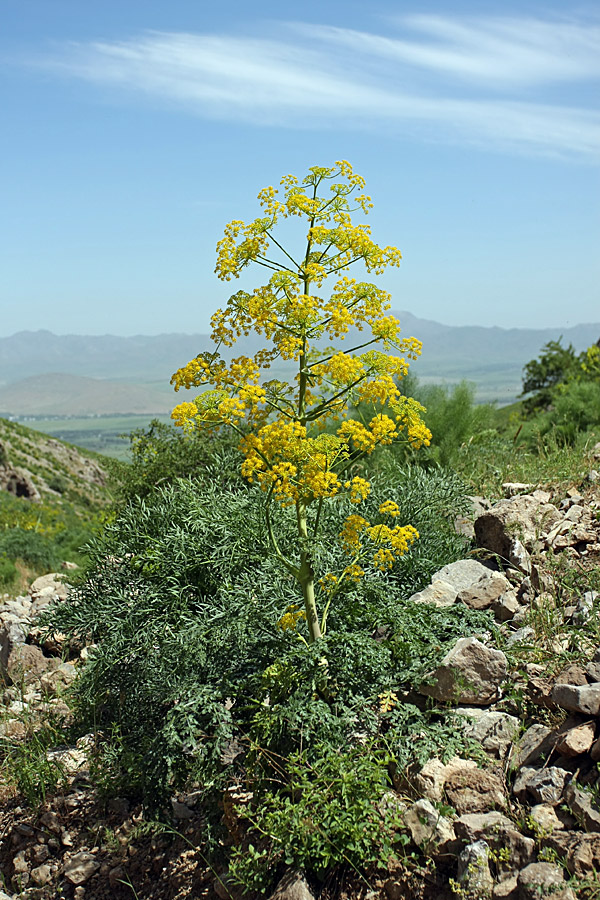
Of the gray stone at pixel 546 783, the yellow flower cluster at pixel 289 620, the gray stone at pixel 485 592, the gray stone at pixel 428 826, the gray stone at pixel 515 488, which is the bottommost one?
the gray stone at pixel 428 826

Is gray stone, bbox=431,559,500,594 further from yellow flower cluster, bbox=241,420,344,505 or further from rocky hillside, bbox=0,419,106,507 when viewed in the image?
rocky hillside, bbox=0,419,106,507

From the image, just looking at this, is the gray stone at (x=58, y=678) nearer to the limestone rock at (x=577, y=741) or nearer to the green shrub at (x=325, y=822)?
the green shrub at (x=325, y=822)

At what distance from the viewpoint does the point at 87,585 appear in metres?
5.23

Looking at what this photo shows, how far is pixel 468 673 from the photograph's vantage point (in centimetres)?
399

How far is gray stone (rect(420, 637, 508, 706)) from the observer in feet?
13.0

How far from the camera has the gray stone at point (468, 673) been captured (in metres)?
3.97

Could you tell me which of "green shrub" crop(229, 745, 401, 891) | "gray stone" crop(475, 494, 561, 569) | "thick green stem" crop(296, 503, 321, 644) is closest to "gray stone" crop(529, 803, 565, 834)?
"green shrub" crop(229, 745, 401, 891)

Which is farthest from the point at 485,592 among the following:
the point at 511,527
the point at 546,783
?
the point at 546,783

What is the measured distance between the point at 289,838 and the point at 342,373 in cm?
217

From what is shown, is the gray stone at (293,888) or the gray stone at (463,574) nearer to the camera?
the gray stone at (293,888)

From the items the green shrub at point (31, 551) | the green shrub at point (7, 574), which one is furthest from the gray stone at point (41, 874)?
the green shrub at point (31, 551)

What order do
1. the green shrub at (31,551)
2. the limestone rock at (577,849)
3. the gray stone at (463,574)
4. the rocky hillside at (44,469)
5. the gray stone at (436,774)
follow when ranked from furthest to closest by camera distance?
the rocky hillside at (44,469)
the green shrub at (31,551)
the gray stone at (463,574)
the gray stone at (436,774)
the limestone rock at (577,849)

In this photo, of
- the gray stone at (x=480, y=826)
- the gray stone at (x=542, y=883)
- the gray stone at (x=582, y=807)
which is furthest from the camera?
the gray stone at (x=480, y=826)

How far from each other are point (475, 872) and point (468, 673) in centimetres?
101
